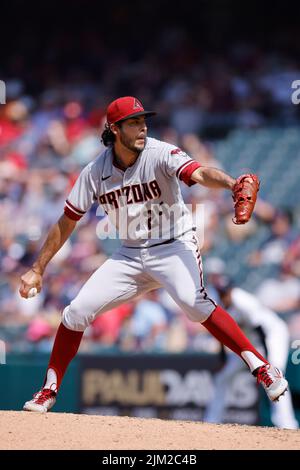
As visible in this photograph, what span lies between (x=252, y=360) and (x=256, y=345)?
3074 millimetres

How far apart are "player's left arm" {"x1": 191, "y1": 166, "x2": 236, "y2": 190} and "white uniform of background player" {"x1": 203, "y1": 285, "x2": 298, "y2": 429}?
10.9ft

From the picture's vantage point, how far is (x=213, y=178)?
4789mm

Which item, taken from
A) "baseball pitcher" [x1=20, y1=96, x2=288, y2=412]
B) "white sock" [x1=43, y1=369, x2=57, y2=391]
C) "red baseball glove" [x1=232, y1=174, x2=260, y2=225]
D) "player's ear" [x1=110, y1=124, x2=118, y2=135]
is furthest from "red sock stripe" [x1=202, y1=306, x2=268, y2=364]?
"player's ear" [x1=110, y1=124, x2=118, y2=135]

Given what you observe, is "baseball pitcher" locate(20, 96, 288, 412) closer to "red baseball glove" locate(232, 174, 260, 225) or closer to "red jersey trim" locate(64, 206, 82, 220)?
"red jersey trim" locate(64, 206, 82, 220)

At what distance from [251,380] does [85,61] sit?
21.4 feet

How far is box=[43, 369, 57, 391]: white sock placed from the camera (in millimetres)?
5418

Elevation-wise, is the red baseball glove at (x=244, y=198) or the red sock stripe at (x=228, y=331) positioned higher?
the red baseball glove at (x=244, y=198)

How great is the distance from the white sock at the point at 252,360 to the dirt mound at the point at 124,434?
352 millimetres

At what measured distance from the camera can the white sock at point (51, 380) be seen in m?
5.42

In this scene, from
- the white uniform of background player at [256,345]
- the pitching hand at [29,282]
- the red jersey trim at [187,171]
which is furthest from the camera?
the white uniform of background player at [256,345]

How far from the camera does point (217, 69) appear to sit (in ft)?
40.7

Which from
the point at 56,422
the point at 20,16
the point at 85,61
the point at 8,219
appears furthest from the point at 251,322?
the point at 20,16

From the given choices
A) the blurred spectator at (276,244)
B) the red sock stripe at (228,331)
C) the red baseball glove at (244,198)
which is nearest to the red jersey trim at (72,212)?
the red sock stripe at (228,331)

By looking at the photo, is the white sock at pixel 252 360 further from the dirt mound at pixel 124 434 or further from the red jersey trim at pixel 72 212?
the red jersey trim at pixel 72 212
